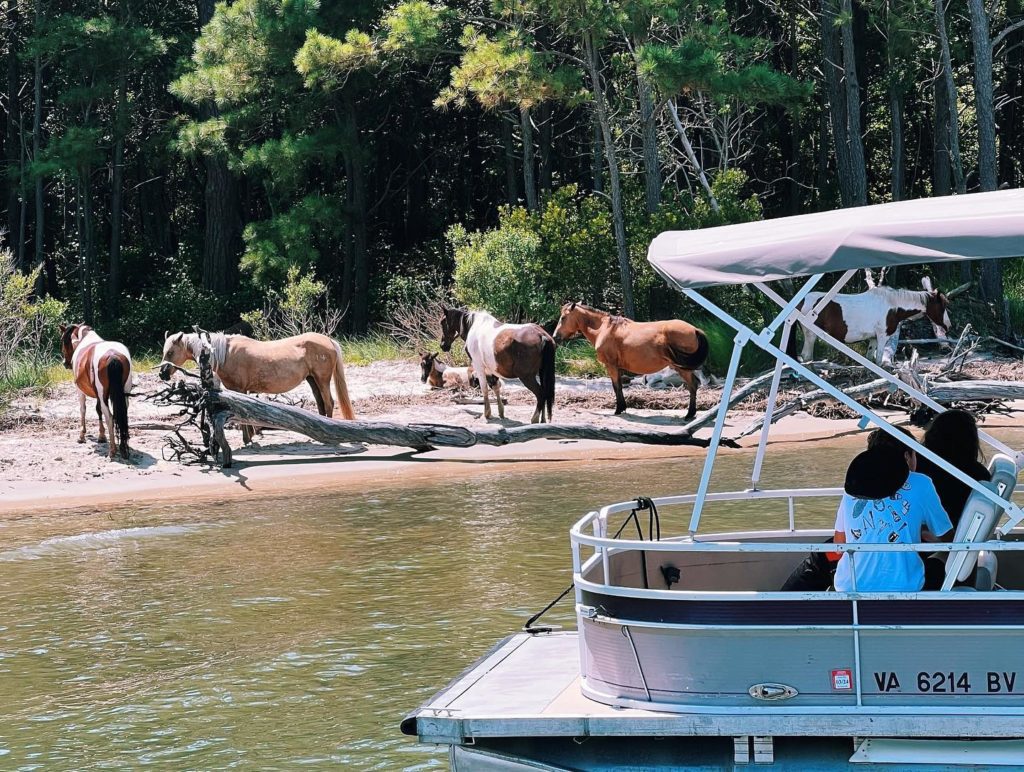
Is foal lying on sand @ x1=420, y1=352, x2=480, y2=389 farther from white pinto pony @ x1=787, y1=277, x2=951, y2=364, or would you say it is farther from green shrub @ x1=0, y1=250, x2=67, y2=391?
green shrub @ x1=0, y1=250, x2=67, y2=391

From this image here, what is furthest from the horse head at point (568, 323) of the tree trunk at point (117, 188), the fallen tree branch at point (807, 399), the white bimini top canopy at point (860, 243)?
the tree trunk at point (117, 188)

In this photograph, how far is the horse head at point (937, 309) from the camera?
2311 centimetres

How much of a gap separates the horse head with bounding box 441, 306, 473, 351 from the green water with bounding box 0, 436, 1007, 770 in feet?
15.0

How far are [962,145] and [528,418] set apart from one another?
2395cm

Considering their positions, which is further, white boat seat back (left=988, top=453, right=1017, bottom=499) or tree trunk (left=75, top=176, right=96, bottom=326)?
tree trunk (left=75, top=176, right=96, bottom=326)

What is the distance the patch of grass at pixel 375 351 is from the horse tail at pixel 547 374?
6624mm

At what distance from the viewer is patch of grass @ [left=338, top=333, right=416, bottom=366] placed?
88.3 feet

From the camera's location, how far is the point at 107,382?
1798cm

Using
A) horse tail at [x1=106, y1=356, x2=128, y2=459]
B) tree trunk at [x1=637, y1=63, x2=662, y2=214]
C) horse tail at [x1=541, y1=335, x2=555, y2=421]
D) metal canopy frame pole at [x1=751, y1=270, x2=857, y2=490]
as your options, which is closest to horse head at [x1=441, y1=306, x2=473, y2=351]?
horse tail at [x1=541, y1=335, x2=555, y2=421]

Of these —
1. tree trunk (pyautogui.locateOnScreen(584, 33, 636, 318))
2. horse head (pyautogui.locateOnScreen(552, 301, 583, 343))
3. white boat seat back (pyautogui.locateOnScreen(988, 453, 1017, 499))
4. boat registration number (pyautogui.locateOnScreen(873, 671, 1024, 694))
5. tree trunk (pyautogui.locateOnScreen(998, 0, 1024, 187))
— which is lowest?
boat registration number (pyautogui.locateOnScreen(873, 671, 1024, 694))

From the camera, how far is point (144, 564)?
13461 mm

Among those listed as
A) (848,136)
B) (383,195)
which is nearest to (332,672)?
(848,136)

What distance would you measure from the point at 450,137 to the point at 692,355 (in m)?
21.1

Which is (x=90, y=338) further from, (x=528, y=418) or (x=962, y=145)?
(x=962, y=145)
